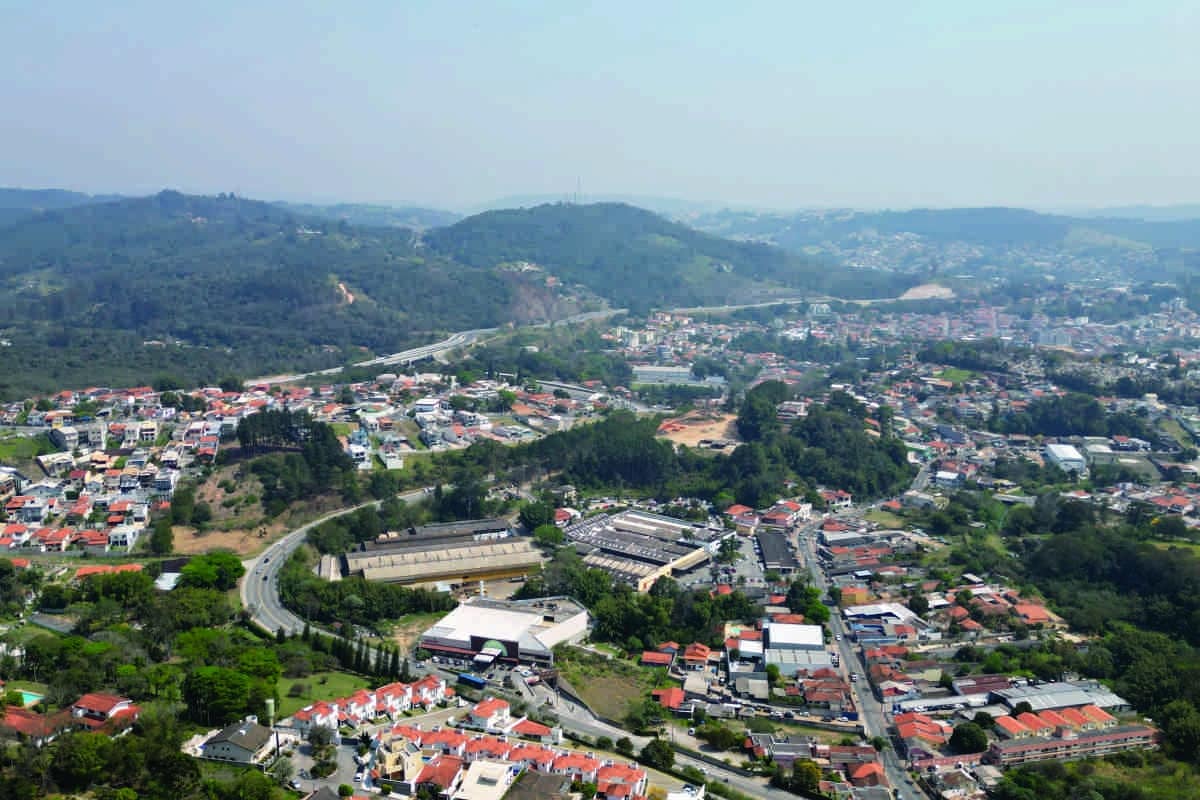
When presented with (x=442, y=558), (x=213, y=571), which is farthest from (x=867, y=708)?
(x=213, y=571)

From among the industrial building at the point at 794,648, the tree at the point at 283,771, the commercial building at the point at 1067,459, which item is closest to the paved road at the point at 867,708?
the industrial building at the point at 794,648

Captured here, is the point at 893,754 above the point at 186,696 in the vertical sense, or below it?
below

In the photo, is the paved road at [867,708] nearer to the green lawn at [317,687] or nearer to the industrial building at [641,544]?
the industrial building at [641,544]

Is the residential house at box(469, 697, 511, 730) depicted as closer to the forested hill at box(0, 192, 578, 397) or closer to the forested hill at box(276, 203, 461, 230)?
the forested hill at box(0, 192, 578, 397)

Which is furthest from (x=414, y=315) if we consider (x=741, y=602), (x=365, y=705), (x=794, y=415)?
(x=365, y=705)

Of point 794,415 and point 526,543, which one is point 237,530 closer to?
point 526,543
